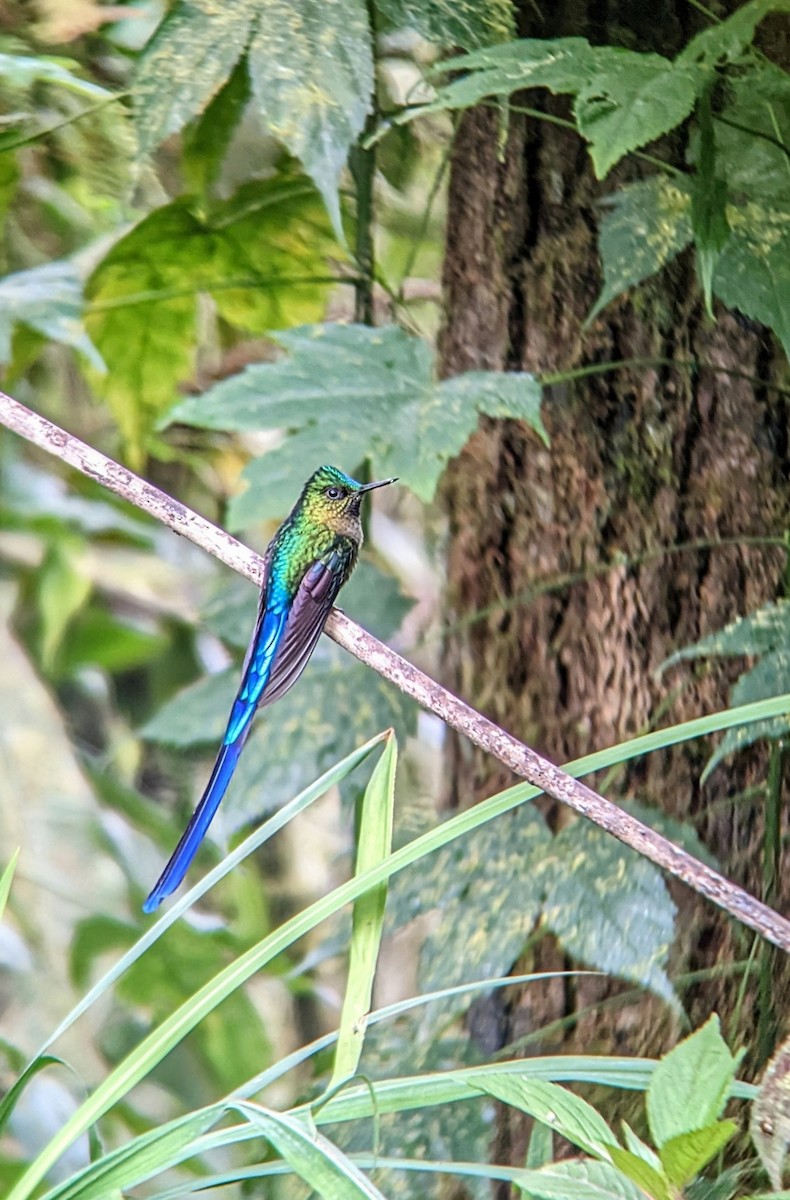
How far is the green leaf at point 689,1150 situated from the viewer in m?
0.86

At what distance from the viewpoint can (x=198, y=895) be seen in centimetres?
112

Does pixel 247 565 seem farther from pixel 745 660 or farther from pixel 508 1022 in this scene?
pixel 508 1022

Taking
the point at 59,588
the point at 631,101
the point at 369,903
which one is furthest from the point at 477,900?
the point at 59,588

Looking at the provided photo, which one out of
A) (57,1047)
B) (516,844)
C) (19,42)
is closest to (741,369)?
(516,844)

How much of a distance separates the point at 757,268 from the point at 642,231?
0.12m

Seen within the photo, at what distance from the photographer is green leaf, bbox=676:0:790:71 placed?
116cm

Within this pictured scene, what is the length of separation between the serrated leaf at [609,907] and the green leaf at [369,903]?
298mm

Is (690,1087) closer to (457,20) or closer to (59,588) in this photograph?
(457,20)

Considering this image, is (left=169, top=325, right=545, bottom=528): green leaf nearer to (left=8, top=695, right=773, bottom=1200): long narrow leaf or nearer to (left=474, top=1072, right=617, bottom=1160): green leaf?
(left=8, top=695, right=773, bottom=1200): long narrow leaf

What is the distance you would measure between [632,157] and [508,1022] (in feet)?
3.65

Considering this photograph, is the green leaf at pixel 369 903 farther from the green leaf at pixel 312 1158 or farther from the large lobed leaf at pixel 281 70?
the large lobed leaf at pixel 281 70

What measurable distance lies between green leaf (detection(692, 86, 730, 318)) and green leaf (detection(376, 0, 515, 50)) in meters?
0.28

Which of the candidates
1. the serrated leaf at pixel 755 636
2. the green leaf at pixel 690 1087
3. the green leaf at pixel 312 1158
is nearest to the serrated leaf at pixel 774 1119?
the green leaf at pixel 690 1087

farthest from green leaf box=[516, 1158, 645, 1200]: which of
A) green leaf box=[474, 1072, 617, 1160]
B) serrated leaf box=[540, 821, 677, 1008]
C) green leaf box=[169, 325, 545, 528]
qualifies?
→ green leaf box=[169, 325, 545, 528]
